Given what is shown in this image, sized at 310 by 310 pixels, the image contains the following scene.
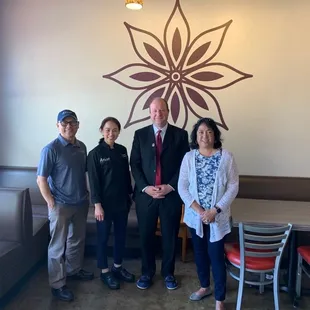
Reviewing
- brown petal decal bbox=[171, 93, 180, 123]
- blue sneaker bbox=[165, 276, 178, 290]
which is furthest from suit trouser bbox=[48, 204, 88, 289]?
brown petal decal bbox=[171, 93, 180, 123]

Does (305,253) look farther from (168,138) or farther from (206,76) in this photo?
(206,76)

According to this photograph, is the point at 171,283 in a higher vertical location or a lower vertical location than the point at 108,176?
lower

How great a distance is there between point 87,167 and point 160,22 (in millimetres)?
1931

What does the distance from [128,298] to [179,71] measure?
7.80 feet

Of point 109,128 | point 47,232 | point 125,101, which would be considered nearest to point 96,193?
point 109,128

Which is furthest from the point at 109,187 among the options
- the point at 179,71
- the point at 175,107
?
the point at 179,71

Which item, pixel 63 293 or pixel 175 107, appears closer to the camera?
pixel 63 293

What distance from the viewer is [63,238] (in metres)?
2.88

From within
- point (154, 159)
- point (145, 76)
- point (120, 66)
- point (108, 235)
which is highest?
point (120, 66)

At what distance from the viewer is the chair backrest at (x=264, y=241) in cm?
245

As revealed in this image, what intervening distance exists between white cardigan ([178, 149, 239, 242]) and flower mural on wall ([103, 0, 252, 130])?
1447 mm

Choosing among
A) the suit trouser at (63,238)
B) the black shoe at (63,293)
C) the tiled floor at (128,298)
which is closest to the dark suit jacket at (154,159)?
the suit trouser at (63,238)

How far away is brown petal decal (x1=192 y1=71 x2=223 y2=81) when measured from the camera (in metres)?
3.95

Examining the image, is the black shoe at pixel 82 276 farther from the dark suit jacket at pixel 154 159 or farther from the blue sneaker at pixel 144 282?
the dark suit jacket at pixel 154 159
